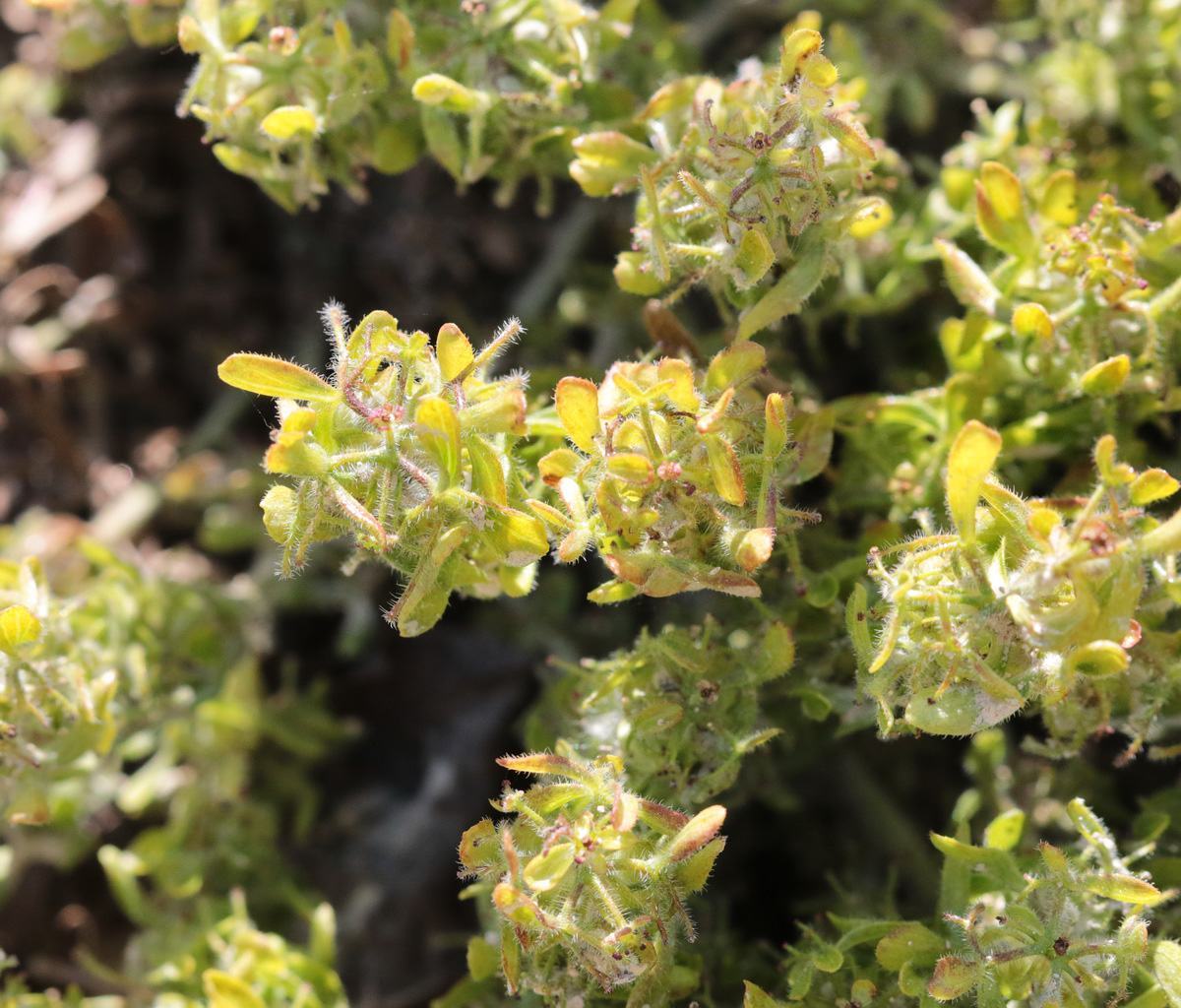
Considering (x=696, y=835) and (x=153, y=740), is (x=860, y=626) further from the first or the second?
(x=153, y=740)

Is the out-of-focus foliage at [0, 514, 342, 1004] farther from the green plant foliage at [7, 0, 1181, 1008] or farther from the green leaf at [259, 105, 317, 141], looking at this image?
the green leaf at [259, 105, 317, 141]

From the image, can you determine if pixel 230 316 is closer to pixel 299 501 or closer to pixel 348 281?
pixel 348 281

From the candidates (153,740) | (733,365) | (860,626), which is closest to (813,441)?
(733,365)

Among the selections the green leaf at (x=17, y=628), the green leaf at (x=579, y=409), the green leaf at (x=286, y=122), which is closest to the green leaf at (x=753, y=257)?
the green leaf at (x=579, y=409)

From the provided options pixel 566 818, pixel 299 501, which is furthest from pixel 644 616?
pixel 299 501

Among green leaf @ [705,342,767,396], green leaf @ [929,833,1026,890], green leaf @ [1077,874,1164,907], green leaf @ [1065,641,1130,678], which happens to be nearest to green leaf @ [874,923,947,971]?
green leaf @ [929,833,1026,890]
